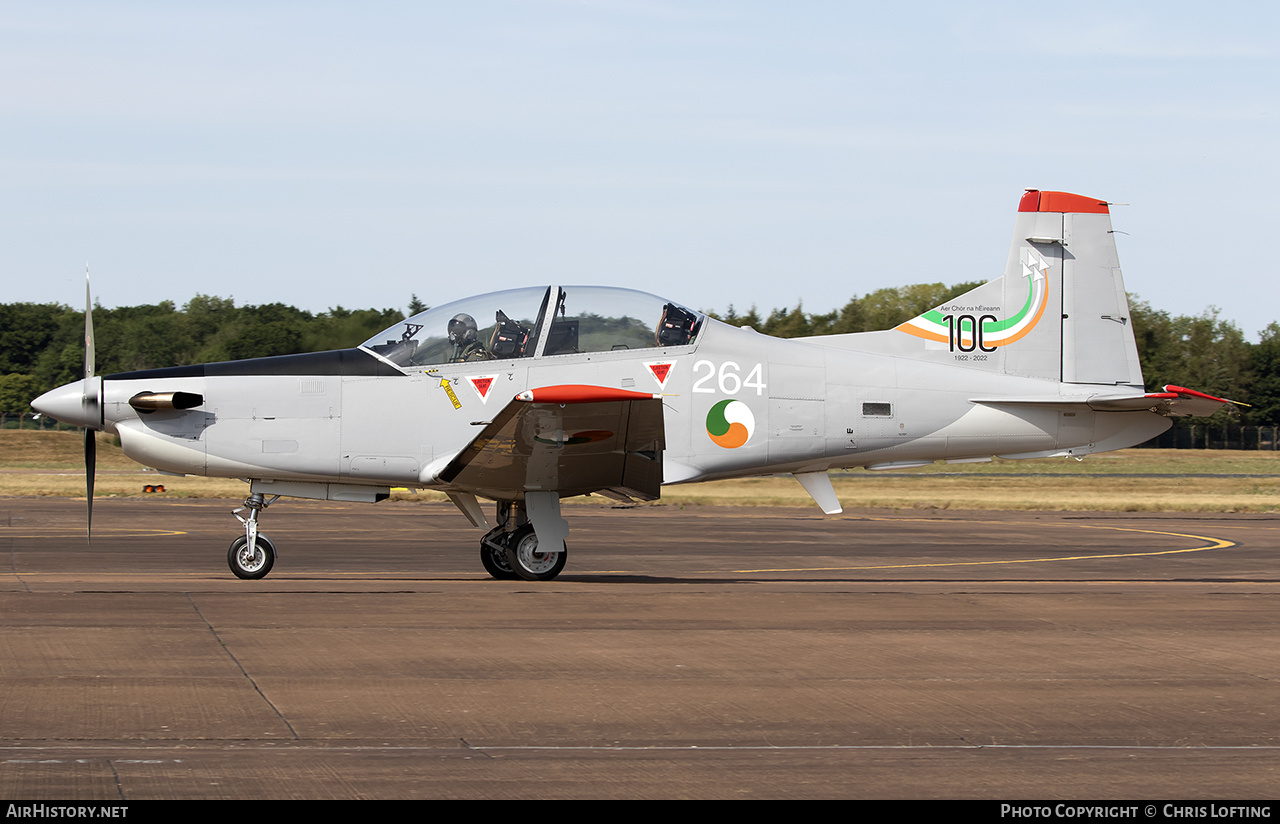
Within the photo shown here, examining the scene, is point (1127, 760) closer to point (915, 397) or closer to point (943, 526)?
point (915, 397)

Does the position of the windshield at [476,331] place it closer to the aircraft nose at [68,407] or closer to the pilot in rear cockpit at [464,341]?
the pilot in rear cockpit at [464,341]

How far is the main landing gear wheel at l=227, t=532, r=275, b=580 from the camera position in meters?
11.4

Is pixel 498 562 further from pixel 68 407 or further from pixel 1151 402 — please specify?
pixel 1151 402

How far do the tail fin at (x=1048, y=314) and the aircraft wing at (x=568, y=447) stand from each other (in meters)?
3.21

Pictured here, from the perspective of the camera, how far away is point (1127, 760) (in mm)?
5316

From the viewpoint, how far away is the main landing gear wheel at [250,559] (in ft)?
37.3

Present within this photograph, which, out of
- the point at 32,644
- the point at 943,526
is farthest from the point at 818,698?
the point at 943,526

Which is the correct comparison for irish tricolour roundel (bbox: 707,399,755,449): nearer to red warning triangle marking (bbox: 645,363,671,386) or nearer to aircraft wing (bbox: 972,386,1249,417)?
red warning triangle marking (bbox: 645,363,671,386)

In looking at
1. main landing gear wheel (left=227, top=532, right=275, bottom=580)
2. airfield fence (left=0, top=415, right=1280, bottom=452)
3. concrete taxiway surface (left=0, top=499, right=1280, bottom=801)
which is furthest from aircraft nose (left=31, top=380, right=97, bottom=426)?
airfield fence (left=0, top=415, right=1280, bottom=452)

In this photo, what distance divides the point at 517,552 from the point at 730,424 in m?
2.45

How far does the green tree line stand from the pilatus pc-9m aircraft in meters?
2.49

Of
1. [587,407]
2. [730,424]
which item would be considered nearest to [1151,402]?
[730,424]

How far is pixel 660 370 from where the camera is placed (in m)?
11.6
